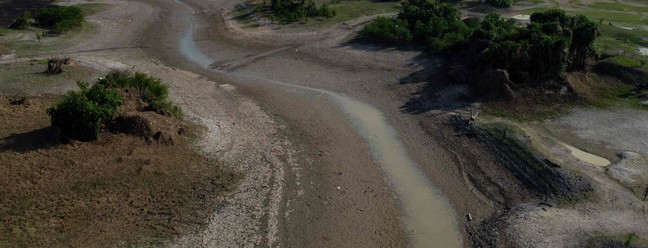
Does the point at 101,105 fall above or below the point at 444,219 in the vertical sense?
above

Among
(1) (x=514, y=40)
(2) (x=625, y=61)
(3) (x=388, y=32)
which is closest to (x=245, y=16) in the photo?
(3) (x=388, y=32)

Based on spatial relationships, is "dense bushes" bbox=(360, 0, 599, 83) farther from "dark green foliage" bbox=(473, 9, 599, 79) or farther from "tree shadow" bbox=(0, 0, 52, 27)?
"tree shadow" bbox=(0, 0, 52, 27)

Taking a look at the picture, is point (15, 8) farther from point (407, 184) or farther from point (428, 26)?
point (407, 184)

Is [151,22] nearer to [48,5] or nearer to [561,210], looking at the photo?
[48,5]

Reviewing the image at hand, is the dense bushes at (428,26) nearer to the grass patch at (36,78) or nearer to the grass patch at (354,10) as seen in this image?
the grass patch at (354,10)

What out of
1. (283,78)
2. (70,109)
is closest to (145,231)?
(70,109)

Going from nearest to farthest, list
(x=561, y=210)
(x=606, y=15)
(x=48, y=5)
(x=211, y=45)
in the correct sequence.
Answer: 1. (x=561, y=210)
2. (x=211, y=45)
3. (x=606, y=15)
4. (x=48, y=5)
